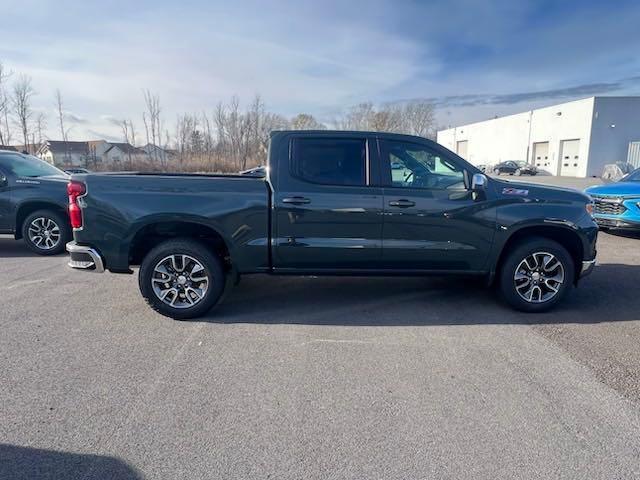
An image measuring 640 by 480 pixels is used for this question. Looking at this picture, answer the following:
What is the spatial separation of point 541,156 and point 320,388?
168 ft

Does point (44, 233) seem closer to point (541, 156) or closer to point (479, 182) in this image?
point (479, 182)

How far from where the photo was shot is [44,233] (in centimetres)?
730

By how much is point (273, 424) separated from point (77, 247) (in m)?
3.08

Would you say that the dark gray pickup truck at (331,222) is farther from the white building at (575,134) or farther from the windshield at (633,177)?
the white building at (575,134)

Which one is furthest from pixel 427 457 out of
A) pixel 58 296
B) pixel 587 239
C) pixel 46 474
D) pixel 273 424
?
pixel 58 296

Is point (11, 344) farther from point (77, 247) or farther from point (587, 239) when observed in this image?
point (587, 239)

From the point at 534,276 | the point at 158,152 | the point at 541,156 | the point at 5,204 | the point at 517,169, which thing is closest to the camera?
the point at 534,276

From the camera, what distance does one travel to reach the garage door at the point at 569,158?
128 ft

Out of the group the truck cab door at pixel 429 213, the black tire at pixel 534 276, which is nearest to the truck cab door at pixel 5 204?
the truck cab door at pixel 429 213

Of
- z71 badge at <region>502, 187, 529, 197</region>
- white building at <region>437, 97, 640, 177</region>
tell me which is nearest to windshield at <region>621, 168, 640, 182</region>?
z71 badge at <region>502, 187, 529, 197</region>

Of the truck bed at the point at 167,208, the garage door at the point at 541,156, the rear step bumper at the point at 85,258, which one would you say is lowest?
the rear step bumper at the point at 85,258

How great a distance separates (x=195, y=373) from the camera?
3.25m

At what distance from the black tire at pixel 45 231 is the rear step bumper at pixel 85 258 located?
3614 mm

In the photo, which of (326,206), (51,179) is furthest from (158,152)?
(326,206)
